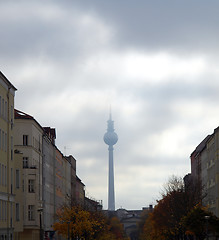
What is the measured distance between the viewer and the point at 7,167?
6662cm

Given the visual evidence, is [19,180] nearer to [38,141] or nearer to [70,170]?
[38,141]

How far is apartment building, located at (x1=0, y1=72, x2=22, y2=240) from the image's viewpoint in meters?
63.9

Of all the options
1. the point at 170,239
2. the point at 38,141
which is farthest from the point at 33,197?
the point at 170,239

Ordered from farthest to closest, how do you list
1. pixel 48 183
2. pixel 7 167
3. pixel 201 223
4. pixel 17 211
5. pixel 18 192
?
1. pixel 48 183
2. pixel 201 223
3. pixel 17 211
4. pixel 18 192
5. pixel 7 167

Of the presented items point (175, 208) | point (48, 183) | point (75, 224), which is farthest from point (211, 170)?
point (75, 224)

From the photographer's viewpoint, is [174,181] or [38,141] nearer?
[38,141]

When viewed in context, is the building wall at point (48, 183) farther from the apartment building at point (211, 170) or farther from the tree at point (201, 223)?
the tree at point (201, 223)

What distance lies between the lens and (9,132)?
6788 centimetres

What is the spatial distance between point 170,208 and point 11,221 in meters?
47.8

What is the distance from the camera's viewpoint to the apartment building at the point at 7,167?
63.9 meters

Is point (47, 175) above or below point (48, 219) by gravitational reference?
above

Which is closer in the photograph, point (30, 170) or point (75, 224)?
point (30, 170)

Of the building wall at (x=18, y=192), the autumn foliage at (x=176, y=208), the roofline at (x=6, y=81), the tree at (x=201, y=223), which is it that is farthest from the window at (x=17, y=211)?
the autumn foliage at (x=176, y=208)

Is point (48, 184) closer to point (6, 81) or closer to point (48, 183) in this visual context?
point (48, 183)
